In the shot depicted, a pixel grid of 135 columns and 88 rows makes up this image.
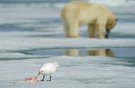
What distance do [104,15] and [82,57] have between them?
5691mm

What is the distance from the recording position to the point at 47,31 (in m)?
20.0

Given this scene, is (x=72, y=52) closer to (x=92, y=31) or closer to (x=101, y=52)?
(x=101, y=52)

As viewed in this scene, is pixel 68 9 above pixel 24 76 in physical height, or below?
above

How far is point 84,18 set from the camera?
17172mm

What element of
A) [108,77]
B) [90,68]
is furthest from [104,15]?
[108,77]

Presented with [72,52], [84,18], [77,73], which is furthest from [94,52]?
[84,18]

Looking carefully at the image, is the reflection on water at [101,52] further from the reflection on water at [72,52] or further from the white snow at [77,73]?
the white snow at [77,73]

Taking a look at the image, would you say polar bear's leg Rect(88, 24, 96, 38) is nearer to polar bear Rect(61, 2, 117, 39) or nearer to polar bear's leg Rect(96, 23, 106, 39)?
polar bear Rect(61, 2, 117, 39)

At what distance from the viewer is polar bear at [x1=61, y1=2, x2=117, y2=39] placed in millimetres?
17031

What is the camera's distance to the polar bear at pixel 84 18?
17031mm

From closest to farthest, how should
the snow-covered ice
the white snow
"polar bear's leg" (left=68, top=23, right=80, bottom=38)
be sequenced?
the white snow
the snow-covered ice
"polar bear's leg" (left=68, top=23, right=80, bottom=38)

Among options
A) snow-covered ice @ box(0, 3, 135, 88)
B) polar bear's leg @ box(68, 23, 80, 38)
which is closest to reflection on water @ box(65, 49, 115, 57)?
snow-covered ice @ box(0, 3, 135, 88)

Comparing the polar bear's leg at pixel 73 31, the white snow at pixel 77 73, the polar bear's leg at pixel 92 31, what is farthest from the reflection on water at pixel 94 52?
the polar bear's leg at pixel 92 31

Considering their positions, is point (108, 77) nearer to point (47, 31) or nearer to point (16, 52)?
point (16, 52)
